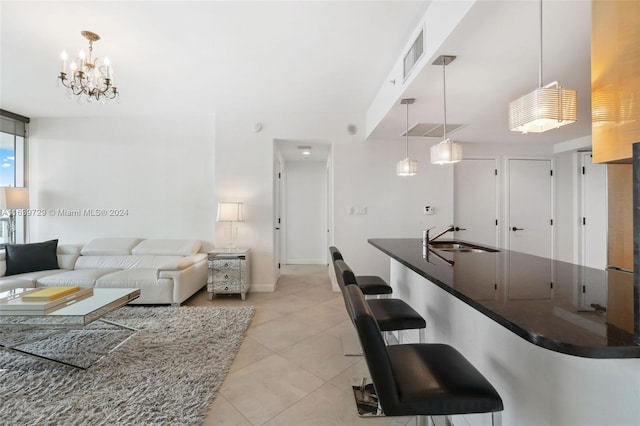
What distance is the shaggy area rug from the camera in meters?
1.62

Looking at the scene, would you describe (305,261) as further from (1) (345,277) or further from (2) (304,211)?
(1) (345,277)

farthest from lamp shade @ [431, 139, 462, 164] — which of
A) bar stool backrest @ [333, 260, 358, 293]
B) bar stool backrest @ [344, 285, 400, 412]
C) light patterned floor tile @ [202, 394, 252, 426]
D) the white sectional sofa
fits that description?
the white sectional sofa

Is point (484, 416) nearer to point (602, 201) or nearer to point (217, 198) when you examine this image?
point (217, 198)

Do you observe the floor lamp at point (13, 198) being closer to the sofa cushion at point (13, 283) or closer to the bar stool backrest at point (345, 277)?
the sofa cushion at point (13, 283)

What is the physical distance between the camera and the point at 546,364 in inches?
37.0

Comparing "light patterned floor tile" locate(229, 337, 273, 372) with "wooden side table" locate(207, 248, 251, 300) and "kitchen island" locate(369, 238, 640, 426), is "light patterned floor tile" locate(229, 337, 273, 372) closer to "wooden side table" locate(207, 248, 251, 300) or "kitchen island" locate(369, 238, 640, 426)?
"wooden side table" locate(207, 248, 251, 300)

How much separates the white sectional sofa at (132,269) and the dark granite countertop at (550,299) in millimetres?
2986

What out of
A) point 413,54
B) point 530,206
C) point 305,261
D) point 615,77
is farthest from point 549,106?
point 305,261

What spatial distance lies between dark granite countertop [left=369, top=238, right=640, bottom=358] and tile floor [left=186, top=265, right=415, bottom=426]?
998mm

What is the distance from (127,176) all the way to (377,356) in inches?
196

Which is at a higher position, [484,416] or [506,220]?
[506,220]

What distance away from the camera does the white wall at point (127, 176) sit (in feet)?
14.5

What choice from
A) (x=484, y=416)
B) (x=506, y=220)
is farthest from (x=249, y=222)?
(x=506, y=220)

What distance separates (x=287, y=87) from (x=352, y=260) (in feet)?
8.30
